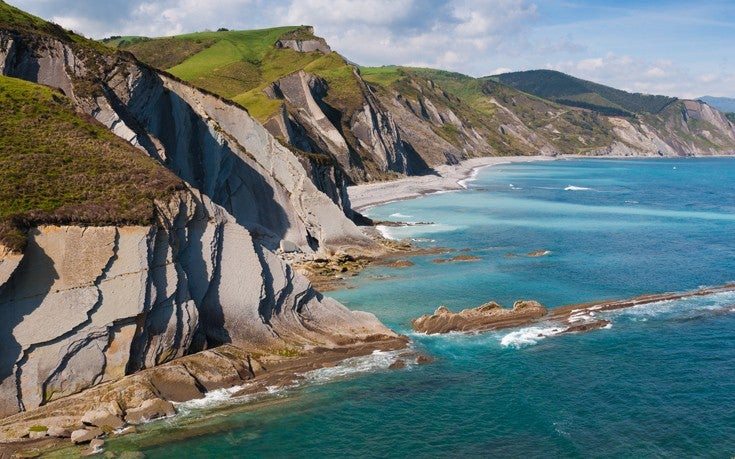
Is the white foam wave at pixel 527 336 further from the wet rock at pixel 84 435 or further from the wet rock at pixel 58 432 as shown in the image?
the wet rock at pixel 58 432

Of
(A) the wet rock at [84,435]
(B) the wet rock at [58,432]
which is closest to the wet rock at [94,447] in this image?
(A) the wet rock at [84,435]

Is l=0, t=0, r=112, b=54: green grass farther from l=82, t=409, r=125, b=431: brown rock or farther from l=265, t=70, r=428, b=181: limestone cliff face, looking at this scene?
l=265, t=70, r=428, b=181: limestone cliff face

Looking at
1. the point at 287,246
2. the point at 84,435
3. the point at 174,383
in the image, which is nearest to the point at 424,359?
the point at 174,383

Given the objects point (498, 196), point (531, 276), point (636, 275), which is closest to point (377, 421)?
point (531, 276)

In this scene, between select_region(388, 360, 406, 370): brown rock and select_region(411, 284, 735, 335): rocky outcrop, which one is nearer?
select_region(388, 360, 406, 370): brown rock

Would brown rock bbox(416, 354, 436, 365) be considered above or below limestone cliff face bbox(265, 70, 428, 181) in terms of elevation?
below

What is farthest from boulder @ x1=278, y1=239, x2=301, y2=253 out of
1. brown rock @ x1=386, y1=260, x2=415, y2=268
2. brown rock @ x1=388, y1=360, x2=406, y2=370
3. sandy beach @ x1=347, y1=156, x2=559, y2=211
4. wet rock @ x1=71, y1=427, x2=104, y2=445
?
sandy beach @ x1=347, y1=156, x2=559, y2=211

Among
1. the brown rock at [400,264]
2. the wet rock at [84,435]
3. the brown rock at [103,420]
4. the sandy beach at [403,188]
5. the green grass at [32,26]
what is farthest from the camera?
the sandy beach at [403,188]
